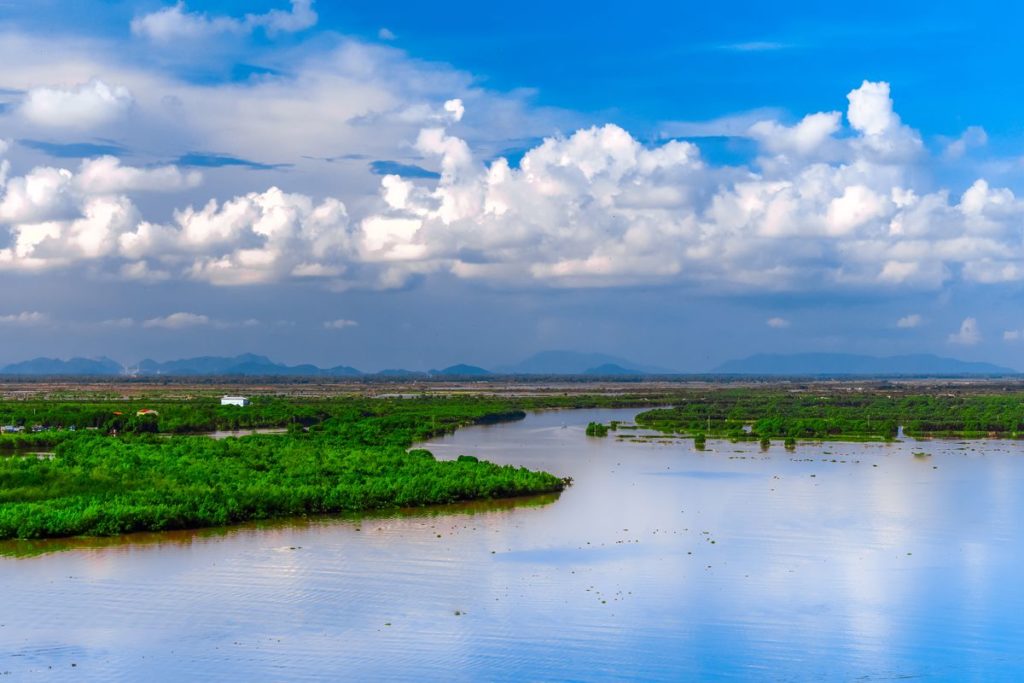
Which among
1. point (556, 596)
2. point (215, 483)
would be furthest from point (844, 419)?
point (556, 596)

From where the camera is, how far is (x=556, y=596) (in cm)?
1664

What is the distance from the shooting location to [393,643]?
14.2 meters

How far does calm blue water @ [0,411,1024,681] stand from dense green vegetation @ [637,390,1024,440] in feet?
78.4

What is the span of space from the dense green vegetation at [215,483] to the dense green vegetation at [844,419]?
23.8m

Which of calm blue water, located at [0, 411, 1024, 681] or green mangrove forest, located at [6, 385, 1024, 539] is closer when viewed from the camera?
calm blue water, located at [0, 411, 1024, 681]

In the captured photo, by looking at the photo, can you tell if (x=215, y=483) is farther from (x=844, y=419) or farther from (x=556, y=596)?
(x=844, y=419)

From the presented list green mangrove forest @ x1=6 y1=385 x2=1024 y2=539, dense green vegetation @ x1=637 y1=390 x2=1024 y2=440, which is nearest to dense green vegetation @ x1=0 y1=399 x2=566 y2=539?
green mangrove forest @ x1=6 y1=385 x2=1024 y2=539

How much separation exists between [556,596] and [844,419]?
1731 inches

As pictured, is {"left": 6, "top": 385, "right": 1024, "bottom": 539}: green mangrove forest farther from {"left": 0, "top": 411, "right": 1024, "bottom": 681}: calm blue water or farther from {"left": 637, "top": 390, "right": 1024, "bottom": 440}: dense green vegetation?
{"left": 0, "top": 411, "right": 1024, "bottom": 681}: calm blue water

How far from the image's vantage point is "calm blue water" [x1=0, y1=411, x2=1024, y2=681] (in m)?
13.4

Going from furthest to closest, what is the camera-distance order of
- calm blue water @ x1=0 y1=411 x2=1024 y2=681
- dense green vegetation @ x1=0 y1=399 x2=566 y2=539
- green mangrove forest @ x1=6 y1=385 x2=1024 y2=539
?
green mangrove forest @ x1=6 y1=385 x2=1024 y2=539, dense green vegetation @ x1=0 y1=399 x2=566 y2=539, calm blue water @ x1=0 y1=411 x2=1024 y2=681

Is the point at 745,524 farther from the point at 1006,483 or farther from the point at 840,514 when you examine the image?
the point at 1006,483

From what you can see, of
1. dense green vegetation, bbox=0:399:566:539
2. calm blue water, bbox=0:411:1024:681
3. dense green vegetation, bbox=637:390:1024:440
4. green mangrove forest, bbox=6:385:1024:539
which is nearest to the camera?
calm blue water, bbox=0:411:1024:681

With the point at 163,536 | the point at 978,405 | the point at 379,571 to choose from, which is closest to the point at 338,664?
the point at 379,571
